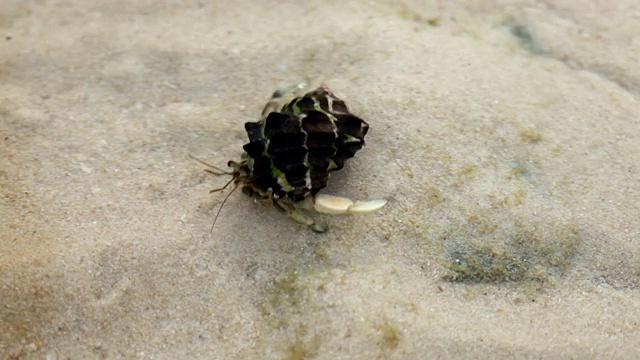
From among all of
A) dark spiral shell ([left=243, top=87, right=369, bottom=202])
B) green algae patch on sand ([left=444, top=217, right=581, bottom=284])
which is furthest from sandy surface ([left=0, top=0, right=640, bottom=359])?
dark spiral shell ([left=243, top=87, right=369, bottom=202])

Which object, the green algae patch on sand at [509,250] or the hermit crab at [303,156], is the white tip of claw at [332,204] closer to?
the hermit crab at [303,156]

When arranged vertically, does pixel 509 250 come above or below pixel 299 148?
below

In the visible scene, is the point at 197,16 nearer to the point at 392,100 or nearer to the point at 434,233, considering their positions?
the point at 392,100

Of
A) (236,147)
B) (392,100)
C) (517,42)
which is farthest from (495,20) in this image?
(236,147)

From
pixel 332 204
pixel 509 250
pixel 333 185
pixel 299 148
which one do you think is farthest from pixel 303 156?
pixel 509 250

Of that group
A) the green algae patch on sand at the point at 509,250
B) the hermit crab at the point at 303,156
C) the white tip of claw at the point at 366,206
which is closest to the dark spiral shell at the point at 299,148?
the hermit crab at the point at 303,156

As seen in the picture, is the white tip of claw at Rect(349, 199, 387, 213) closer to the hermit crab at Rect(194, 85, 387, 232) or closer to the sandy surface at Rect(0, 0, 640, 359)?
the hermit crab at Rect(194, 85, 387, 232)

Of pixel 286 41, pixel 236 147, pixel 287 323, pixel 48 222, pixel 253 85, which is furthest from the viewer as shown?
pixel 286 41

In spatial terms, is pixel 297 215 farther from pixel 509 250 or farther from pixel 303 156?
pixel 509 250
